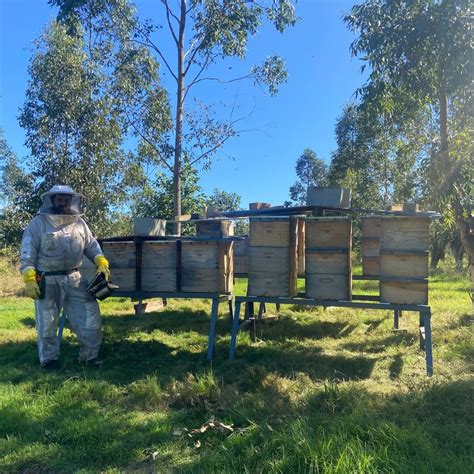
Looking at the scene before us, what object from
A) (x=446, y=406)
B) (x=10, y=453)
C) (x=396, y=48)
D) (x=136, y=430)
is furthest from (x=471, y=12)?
(x=10, y=453)

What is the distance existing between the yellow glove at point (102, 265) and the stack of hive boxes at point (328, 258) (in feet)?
9.23

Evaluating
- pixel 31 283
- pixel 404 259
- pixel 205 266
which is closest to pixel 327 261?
pixel 404 259

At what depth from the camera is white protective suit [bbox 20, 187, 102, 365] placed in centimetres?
628

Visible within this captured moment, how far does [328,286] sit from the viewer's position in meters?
6.13

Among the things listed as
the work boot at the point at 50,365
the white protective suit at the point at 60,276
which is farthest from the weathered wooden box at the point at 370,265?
the work boot at the point at 50,365

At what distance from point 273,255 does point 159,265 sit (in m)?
1.80

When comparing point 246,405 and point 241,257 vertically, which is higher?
point 241,257

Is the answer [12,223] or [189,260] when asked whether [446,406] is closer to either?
[189,260]

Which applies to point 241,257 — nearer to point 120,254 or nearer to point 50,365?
point 120,254

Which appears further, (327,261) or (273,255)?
(273,255)

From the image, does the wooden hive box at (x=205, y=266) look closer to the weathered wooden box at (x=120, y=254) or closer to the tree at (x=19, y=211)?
the weathered wooden box at (x=120, y=254)

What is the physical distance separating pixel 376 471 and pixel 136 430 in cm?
214

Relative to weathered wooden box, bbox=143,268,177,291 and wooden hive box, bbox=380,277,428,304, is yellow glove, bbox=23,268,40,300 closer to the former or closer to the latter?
weathered wooden box, bbox=143,268,177,291

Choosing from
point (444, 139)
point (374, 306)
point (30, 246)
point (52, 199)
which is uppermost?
point (444, 139)
